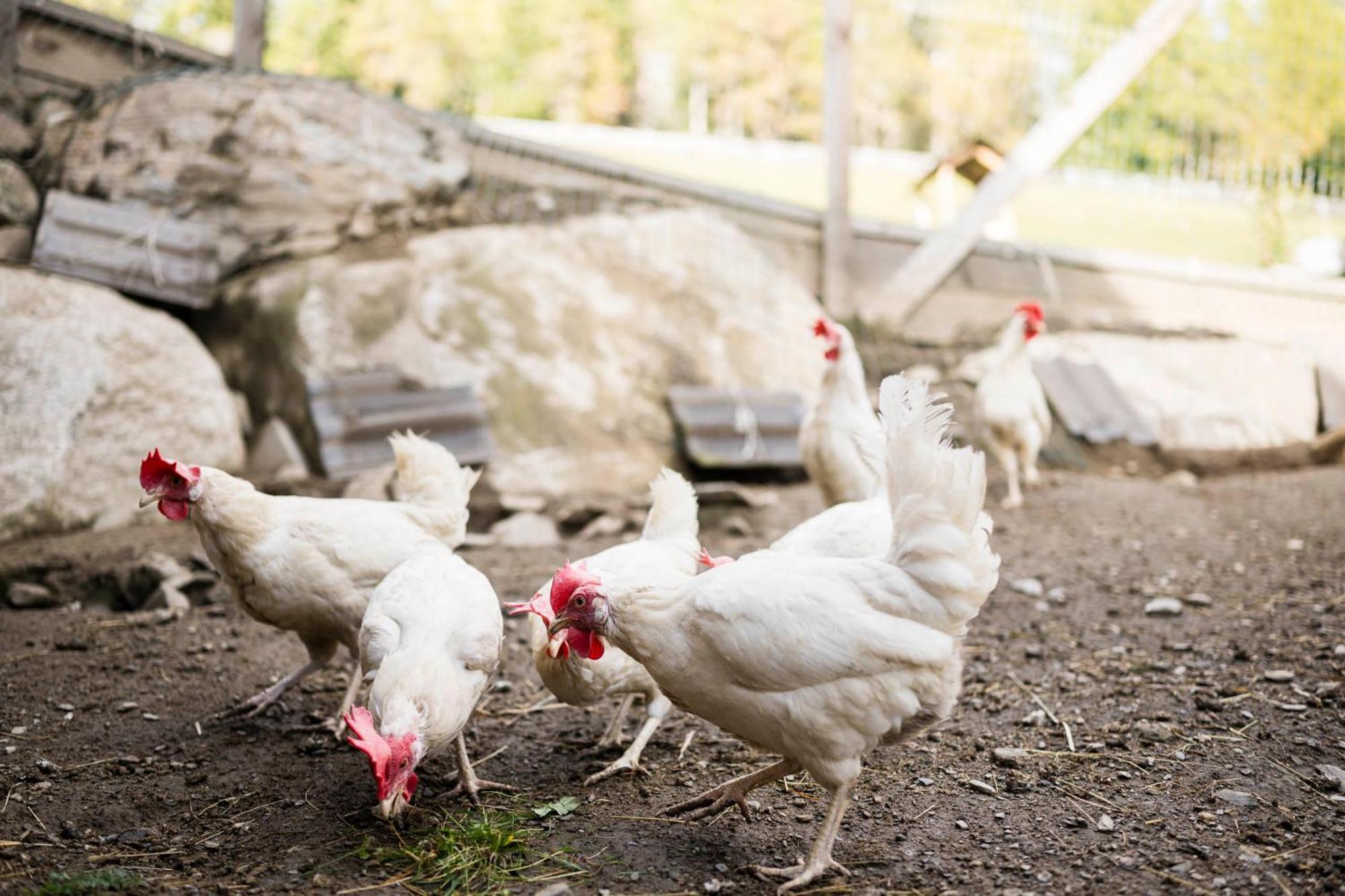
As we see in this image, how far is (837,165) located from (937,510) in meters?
6.53

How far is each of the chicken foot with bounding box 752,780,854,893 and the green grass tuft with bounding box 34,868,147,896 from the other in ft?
5.03

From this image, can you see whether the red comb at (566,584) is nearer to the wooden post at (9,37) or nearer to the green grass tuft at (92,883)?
the green grass tuft at (92,883)

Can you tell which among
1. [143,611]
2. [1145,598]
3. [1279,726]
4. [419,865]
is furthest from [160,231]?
[1279,726]

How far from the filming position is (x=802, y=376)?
25.6 ft

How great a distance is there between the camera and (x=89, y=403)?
530 cm

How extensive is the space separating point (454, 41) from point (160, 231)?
17.8m

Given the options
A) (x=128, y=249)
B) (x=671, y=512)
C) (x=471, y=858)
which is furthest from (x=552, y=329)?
(x=471, y=858)

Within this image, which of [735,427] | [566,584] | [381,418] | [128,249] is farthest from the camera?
[735,427]

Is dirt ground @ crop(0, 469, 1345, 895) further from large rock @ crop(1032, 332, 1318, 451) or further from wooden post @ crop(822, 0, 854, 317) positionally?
wooden post @ crop(822, 0, 854, 317)

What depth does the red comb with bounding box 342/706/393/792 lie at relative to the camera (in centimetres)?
237

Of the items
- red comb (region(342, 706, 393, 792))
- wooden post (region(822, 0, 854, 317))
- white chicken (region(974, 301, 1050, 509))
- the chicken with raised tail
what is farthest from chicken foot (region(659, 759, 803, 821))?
wooden post (region(822, 0, 854, 317))

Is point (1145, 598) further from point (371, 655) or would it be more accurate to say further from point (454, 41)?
point (454, 41)

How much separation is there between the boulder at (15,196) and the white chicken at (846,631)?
17.8ft

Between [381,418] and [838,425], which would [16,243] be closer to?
[381,418]
